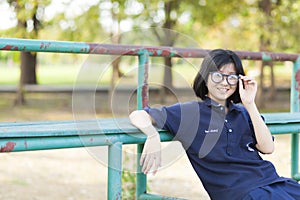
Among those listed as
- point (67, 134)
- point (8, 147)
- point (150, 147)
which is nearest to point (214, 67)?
point (150, 147)

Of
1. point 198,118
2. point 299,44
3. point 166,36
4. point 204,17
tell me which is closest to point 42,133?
point 198,118

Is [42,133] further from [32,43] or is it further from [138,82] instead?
[138,82]

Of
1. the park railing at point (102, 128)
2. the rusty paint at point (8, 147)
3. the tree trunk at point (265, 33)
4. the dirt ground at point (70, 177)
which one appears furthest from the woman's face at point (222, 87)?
the tree trunk at point (265, 33)

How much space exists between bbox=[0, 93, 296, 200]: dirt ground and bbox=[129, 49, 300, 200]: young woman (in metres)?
1.41

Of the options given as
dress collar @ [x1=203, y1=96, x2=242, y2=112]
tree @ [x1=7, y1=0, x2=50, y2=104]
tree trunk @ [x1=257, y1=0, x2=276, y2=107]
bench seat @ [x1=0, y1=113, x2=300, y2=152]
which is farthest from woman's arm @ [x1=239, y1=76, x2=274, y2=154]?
tree trunk @ [x1=257, y1=0, x2=276, y2=107]

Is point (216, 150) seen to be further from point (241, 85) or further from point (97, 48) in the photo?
point (97, 48)

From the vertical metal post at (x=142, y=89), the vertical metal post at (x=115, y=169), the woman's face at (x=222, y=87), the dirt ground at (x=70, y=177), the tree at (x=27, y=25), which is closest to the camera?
the vertical metal post at (x=115, y=169)

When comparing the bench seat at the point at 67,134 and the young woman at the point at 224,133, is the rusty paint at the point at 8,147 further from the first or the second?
the young woman at the point at 224,133

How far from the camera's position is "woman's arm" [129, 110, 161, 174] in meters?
2.10

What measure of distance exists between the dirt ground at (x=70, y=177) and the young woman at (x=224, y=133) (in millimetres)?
1407

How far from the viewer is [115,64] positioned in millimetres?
3750

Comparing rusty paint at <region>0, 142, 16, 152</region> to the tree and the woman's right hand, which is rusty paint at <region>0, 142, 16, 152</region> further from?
the tree

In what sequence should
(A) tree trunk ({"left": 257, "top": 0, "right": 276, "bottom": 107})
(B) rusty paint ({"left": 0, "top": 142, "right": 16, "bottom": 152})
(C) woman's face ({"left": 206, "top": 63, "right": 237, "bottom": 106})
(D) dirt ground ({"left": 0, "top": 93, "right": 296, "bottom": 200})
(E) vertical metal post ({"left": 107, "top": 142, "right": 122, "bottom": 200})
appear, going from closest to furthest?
(B) rusty paint ({"left": 0, "top": 142, "right": 16, "bottom": 152}) < (E) vertical metal post ({"left": 107, "top": 142, "right": 122, "bottom": 200}) < (C) woman's face ({"left": 206, "top": 63, "right": 237, "bottom": 106}) < (D) dirt ground ({"left": 0, "top": 93, "right": 296, "bottom": 200}) < (A) tree trunk ({"left": 257, "top": 0, "right": 276, "bottom": 107})

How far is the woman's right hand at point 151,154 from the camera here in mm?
2096
